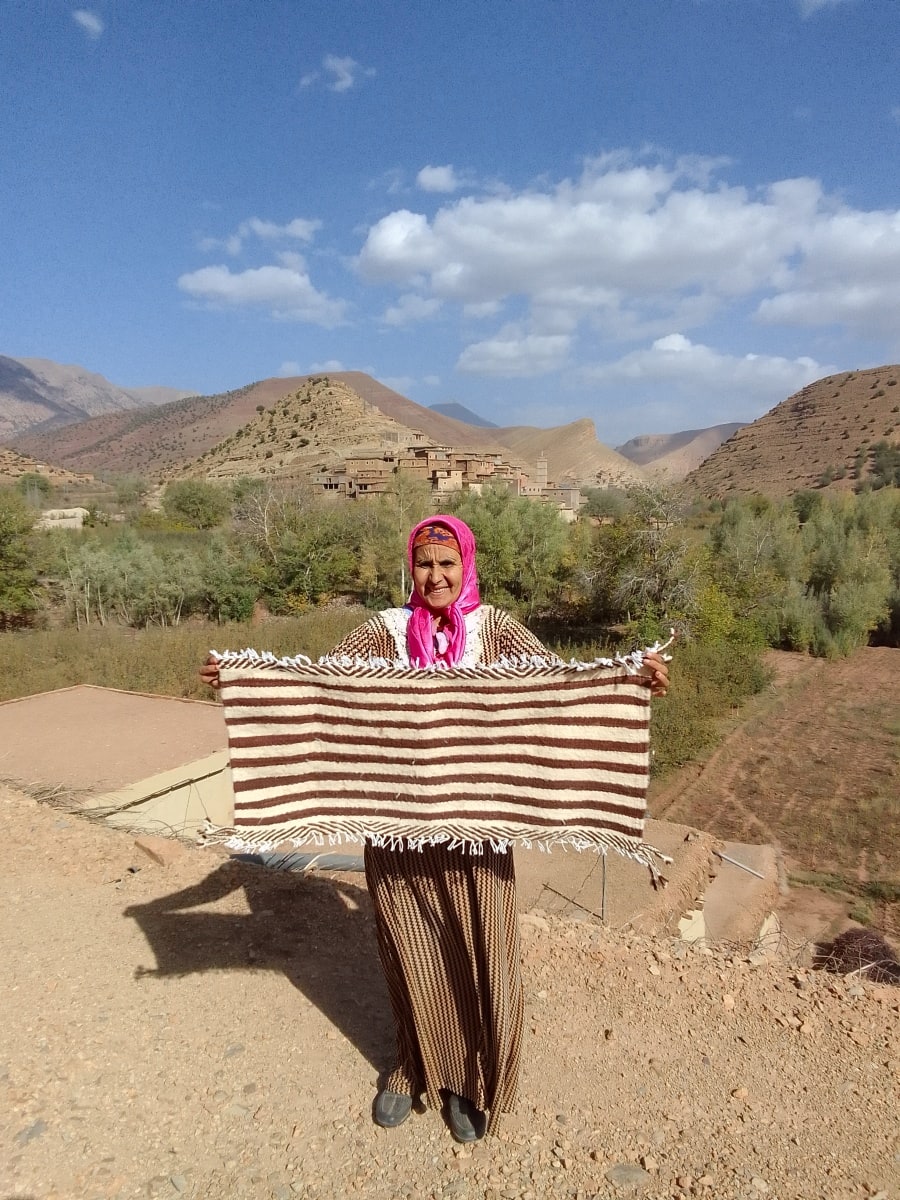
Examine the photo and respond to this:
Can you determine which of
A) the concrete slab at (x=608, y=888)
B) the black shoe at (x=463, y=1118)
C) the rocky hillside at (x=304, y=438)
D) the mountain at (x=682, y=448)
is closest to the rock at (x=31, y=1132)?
the black shoe at (x=463, y=1118)

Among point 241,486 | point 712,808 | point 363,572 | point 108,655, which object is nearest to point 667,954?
point 712,808

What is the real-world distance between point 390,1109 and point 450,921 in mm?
794

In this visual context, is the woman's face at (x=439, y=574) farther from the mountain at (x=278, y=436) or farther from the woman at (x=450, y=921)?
the mountain at (x=278, y=436)

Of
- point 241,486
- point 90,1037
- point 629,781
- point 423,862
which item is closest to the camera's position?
point 629,781

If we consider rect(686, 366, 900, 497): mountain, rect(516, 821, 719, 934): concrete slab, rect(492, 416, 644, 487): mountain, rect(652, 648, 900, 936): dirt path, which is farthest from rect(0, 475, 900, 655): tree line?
rect(492, 416, 644, 487): mountain

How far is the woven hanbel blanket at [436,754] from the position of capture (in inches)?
85.5

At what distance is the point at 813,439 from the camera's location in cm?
6072

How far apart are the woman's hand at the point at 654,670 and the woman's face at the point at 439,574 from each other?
71 centimetres

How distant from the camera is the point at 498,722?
2.22 metres

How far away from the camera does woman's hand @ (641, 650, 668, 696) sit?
83.8 inches

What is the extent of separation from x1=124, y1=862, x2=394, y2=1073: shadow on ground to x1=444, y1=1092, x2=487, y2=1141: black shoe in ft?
1.30

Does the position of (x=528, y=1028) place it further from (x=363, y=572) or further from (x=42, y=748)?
(x=363, y=572)

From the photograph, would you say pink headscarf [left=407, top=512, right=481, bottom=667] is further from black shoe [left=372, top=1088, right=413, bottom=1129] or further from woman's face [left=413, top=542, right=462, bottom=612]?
black shoe [left=372, top=1088, right=413, bottom=1129]

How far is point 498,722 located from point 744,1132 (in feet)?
6.17
